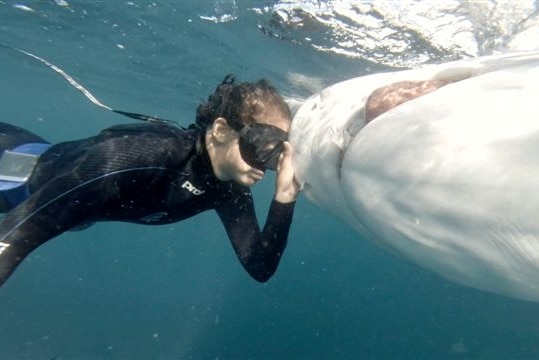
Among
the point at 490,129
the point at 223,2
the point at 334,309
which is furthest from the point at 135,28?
the point at 334,309

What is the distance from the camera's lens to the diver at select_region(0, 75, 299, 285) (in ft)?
11.8

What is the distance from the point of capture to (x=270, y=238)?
4.62 m

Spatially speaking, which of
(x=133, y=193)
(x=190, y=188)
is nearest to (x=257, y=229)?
(x=190, y=188)

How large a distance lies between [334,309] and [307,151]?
80.0 ft

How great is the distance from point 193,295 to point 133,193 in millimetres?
34792

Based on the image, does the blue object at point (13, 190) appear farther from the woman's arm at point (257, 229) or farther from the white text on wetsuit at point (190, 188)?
the woman's arm at point (257, 229)

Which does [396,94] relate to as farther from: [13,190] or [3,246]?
[13,190]

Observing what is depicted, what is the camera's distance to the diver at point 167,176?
141 inches

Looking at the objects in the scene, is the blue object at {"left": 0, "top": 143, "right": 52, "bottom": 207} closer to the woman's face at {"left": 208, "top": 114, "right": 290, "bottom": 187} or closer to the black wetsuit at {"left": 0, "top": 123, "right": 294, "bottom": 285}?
the black wetsuit at {"left": 0, "top": 123, "right": 294, "bottom": 285}

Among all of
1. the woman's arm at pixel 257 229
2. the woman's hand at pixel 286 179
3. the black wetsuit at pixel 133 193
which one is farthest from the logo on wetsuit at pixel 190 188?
the woman's hand at pixel 286 179

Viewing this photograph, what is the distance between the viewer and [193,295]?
1462 inches

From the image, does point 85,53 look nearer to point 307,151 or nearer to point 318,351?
point 318,351

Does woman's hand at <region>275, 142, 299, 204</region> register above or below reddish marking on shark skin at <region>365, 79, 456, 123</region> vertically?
below

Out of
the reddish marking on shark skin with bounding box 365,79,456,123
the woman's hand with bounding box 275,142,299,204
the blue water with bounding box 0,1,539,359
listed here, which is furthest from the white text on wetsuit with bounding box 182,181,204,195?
the blue water with bounding box 0,1,539,359
